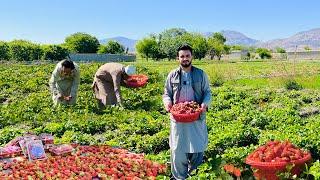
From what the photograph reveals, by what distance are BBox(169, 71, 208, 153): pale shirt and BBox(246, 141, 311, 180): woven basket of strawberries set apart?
69 centimetres

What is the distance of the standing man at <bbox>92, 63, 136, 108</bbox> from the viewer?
12.9m

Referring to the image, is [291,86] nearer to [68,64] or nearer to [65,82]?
[65,82]

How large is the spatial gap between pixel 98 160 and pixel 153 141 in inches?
51.7

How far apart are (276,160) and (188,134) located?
45.9 inches

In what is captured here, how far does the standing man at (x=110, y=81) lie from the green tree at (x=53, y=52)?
203 ft

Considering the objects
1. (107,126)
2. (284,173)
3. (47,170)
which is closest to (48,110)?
(107,126)

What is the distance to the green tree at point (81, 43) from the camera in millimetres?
98188

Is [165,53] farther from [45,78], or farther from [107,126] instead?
[107,126]

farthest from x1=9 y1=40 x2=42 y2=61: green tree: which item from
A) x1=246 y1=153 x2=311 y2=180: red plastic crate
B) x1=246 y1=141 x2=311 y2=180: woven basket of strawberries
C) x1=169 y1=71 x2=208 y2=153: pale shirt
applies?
x1=246 y1=153 x2=311 y2=180: red plastic crate

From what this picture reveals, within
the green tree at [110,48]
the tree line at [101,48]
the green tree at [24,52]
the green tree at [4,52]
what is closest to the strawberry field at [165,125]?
the green tree at [24,52]

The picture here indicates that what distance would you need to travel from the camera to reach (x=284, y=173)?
5453 mm

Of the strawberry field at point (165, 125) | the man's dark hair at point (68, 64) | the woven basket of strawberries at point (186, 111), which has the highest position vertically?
the man's dark hair at point (68, 64)

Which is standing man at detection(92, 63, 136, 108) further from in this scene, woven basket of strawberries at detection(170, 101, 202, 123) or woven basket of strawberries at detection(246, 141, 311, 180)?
woven basket of strawberries at detection(246, 141, 311, 180)

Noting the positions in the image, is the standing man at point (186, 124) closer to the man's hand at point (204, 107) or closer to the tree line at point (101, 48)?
the man's hand at point (204, 107)
